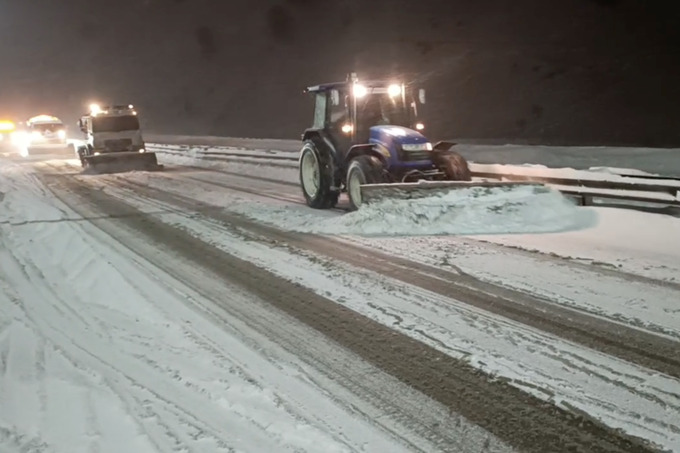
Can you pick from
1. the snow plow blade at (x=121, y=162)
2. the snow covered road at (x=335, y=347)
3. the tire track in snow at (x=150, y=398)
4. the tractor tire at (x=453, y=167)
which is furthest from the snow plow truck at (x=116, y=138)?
the tire track in snow at (x=150, y=398)

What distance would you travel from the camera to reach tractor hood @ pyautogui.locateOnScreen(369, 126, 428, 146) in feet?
35.0

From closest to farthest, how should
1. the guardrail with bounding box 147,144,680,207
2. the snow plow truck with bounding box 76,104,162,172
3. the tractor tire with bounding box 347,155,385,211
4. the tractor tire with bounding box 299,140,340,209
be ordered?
the guardrail with bounding box 147,144,680,207 → the tractor tire with bounding box 347,155,385,211 → the tractor tire with bounding box 299,140,340,209 → the snow plow truck with bounding box 76,104,162,172

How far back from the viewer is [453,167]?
1087 centimetres

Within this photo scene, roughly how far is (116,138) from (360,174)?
1530 cm

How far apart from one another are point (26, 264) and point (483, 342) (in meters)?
6.10

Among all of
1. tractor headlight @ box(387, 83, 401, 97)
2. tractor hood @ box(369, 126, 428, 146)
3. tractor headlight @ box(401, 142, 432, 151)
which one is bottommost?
tractor headlight @ box(401, 142, 432, 151)

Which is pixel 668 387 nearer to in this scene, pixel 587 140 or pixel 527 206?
pixel 527 206

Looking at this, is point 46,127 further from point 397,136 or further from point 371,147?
point 397,136

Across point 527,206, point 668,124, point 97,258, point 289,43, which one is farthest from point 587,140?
point 289,43

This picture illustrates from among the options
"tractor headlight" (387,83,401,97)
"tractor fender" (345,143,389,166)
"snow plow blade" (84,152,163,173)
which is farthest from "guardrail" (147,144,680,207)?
"snow plow blade" (84,152,163,173)

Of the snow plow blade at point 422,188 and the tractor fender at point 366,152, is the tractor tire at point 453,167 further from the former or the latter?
the snow plow blade at point 422,188

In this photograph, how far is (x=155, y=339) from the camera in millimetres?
5301

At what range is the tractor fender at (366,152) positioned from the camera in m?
10.9

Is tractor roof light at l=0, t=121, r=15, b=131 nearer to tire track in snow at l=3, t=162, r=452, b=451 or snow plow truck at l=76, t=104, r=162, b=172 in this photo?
snow plow truck at l=76, t=104, r=162, b=172
